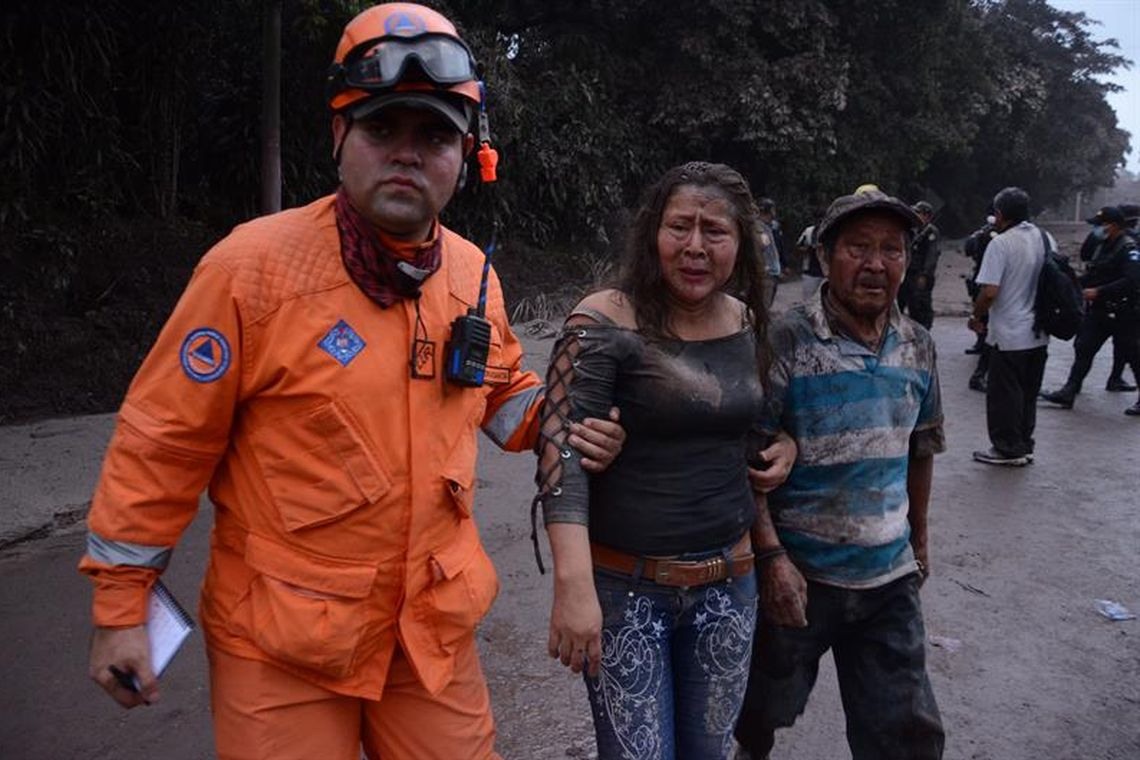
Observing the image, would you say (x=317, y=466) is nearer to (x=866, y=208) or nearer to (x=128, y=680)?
(x=128, y=680)

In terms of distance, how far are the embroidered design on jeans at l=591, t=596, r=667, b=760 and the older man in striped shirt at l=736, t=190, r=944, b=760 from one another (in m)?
0.44

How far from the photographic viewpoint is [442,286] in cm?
204

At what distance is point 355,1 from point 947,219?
24327mm

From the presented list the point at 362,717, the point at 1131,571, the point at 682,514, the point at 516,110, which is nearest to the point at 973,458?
the point at 1131,571

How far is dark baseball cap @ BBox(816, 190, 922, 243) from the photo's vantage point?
2.38m

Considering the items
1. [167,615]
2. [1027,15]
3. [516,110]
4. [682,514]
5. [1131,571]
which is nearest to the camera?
[167,615]

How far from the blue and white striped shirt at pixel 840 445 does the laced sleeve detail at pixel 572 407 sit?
558 millimetres

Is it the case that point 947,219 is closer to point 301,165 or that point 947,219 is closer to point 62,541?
point 301,165

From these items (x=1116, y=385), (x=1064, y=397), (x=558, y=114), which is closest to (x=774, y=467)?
(x=1064, y=397)

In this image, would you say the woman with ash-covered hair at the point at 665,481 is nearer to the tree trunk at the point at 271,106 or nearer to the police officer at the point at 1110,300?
the tree trunk at the point at 271,106

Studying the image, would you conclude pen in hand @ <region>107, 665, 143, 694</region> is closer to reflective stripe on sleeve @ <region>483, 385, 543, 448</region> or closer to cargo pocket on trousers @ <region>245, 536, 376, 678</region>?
cargo pocket on trousers @ <region>245, 536, 376, 678</region>

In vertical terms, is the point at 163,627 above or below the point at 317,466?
below

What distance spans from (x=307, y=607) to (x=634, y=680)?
78 cm

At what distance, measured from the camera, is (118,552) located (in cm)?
172
